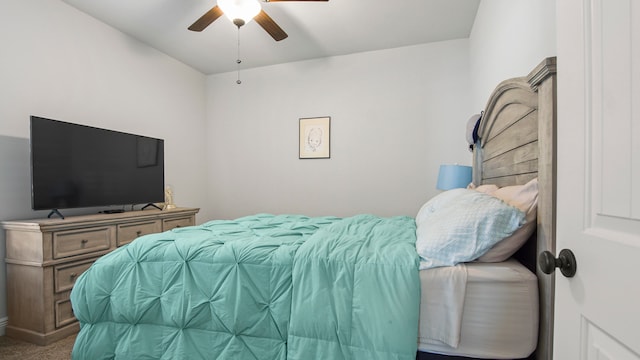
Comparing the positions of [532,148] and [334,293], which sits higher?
[532,148]

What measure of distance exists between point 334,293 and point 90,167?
2.57 meters

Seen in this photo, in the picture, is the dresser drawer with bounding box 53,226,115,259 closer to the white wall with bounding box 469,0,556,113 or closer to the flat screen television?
the flat screen television

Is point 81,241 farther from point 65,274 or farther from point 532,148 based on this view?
point 532,148

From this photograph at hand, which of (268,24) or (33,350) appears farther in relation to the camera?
(268,24)

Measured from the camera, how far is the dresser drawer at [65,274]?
2.15 m

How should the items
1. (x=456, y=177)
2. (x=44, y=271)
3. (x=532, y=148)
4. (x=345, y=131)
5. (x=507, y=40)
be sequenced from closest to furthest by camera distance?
1. (x=532, y=148)
2. (x=507, y=40)
3. (x=44, y=271)
4. (x=456, y=177)
5. (x=345, y=131)

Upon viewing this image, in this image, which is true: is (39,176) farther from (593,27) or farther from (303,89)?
(593,27)

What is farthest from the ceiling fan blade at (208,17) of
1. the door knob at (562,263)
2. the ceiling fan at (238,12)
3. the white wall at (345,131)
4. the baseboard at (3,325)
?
the baseboard at (3,325)

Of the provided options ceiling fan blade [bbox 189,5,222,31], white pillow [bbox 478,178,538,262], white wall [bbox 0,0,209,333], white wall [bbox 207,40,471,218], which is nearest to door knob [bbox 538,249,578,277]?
white pillow [bbox 478,178,538,262]

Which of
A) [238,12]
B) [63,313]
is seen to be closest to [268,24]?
[238,12]

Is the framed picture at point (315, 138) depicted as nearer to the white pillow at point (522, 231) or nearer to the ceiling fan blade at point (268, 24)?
the ceiling fan blade at point (268, 24)

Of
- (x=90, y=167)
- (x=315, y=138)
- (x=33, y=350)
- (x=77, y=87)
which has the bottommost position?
(x=33, y=350)

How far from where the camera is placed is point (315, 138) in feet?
13.1

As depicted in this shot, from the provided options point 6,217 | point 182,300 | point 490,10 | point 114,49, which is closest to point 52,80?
point 114,49
